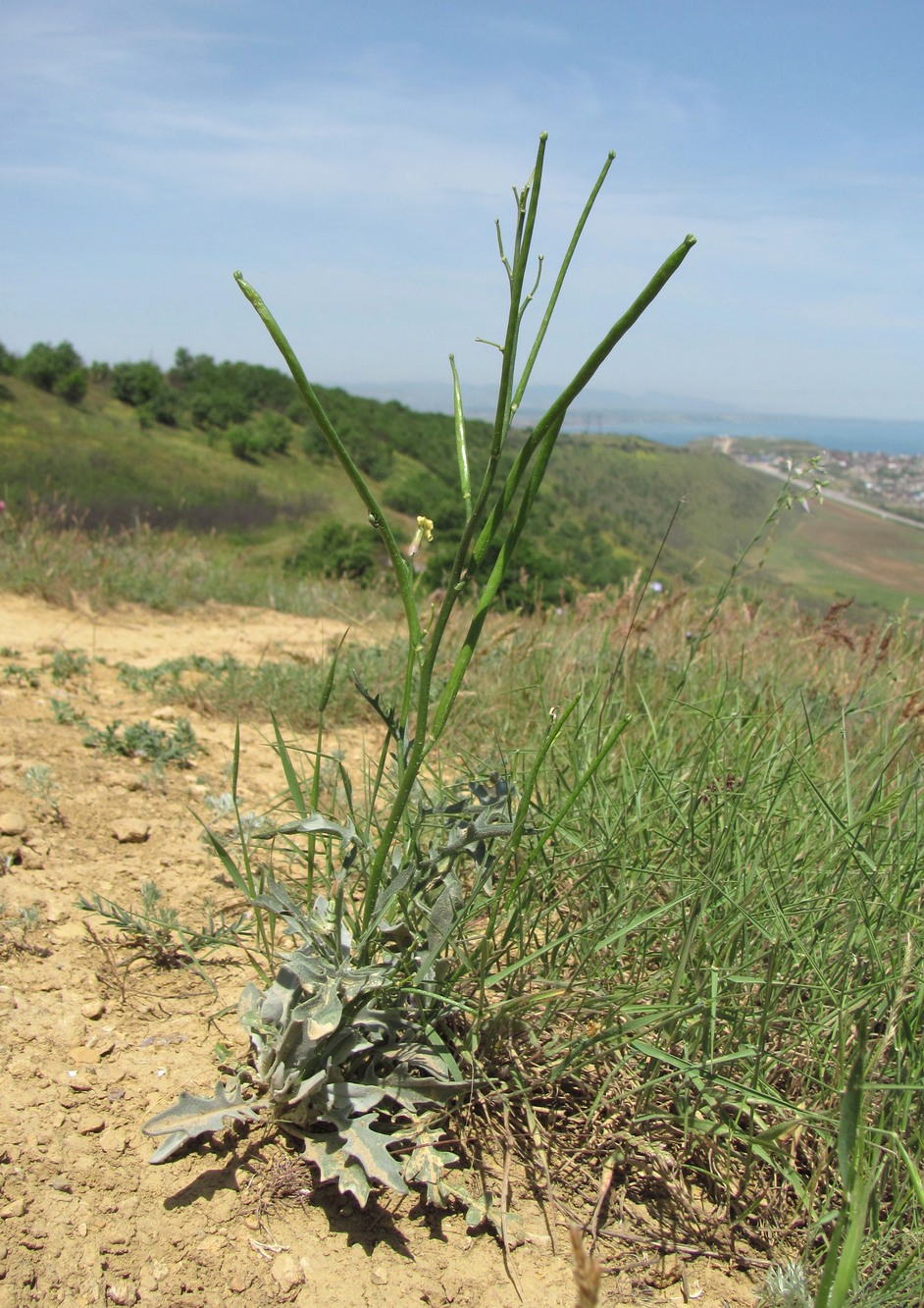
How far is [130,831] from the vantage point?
2330mm

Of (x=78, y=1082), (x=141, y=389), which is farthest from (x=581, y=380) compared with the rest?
(x=141, y=389)

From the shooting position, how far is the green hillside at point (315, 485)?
1039 cm

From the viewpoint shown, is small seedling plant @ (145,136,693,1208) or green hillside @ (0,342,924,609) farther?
green hillside @ (0,342,924,609)

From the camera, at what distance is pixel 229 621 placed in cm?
Answer: 565

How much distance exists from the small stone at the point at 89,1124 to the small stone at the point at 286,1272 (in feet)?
1.20

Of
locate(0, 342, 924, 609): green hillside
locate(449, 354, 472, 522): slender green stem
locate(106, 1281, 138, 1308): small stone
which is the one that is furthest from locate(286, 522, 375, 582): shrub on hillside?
locate(106, 1281, 138, 1308): small stone

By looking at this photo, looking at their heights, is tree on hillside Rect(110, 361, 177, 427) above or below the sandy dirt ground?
above

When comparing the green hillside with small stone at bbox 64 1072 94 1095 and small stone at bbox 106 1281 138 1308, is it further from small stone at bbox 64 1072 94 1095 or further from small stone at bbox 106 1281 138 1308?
small stone at bbox 106 1281 138 1308

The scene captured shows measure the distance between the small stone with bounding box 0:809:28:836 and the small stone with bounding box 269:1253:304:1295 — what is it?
1.30m

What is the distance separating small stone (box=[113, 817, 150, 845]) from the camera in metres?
2.31

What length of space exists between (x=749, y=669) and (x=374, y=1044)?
2.10 m

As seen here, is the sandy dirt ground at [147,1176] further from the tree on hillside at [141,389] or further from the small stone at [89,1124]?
the tree on hillside at [141,389]

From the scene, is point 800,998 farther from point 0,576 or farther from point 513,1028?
point 0,576

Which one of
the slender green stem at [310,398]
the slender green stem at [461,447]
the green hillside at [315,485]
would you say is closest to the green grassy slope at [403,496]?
the green hillside at [315,485]
